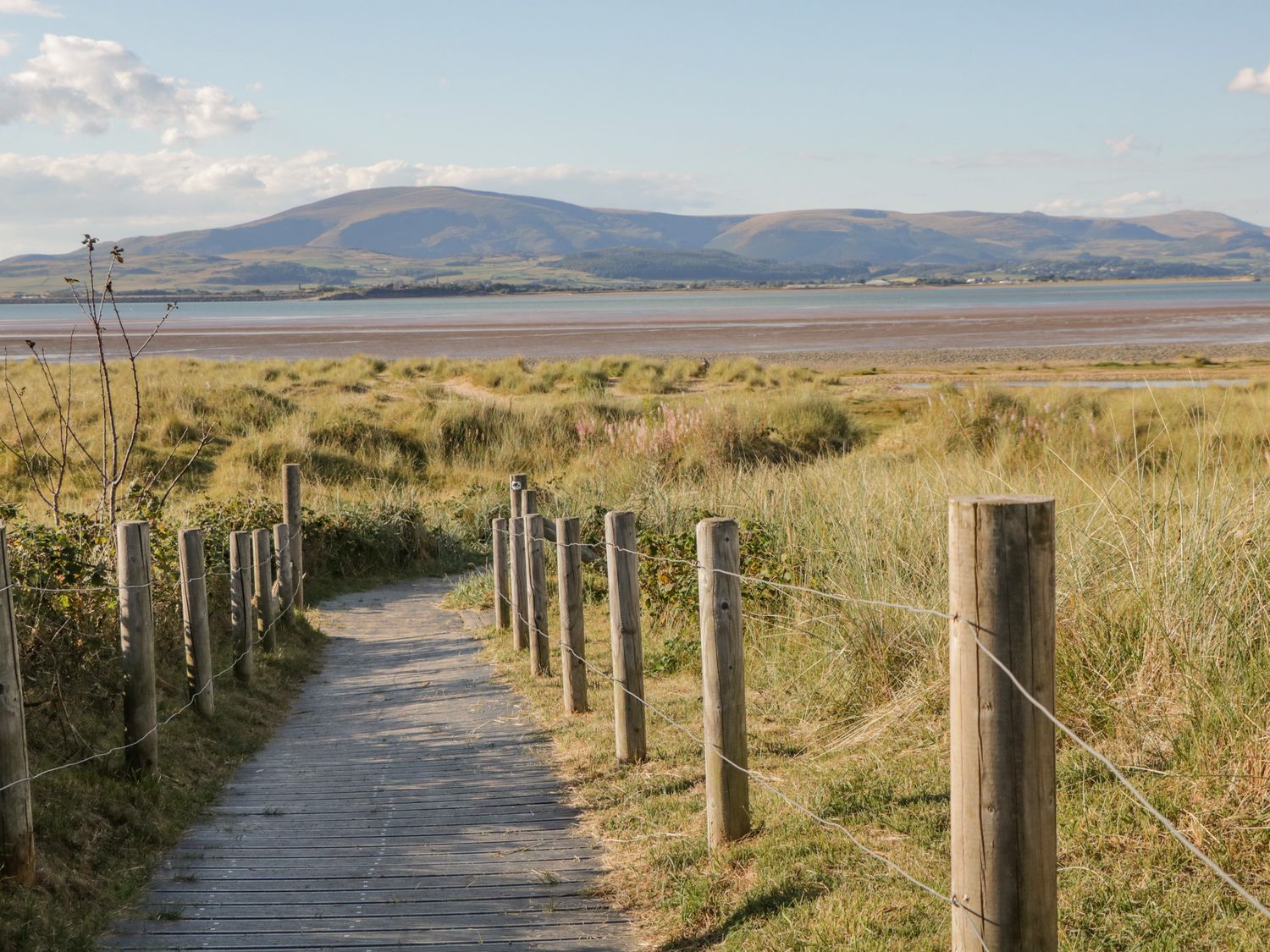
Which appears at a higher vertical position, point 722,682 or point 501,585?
point 722,682

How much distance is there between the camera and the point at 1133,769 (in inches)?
193

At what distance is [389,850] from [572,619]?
2.69 meters

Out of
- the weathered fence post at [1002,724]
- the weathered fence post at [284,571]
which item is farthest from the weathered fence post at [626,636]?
the weathered fence post at [284,571]

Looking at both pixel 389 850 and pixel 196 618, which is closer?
pixel 389 850

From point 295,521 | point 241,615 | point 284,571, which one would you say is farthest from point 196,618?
point 295,521

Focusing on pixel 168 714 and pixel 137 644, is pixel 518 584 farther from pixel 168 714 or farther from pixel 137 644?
pixel 137 644

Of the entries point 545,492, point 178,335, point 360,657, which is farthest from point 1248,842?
point 178,335

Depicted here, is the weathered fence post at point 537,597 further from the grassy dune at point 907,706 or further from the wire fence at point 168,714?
the wire fence at point 168,714

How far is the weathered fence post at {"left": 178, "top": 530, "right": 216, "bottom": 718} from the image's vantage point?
7242 millimetres

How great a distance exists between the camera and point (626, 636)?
6430 mm

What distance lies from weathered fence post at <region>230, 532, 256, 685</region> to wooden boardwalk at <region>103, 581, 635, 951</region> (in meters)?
0.76

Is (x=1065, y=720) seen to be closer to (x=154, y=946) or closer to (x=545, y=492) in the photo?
(x=154, y=946)

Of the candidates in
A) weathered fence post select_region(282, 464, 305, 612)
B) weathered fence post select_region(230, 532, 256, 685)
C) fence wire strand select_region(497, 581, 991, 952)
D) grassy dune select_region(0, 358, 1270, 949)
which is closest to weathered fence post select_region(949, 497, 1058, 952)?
fence wire strand select_region(497, 581, 991, 952)

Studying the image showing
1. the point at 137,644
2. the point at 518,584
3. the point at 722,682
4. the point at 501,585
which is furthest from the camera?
the point at 501,585
